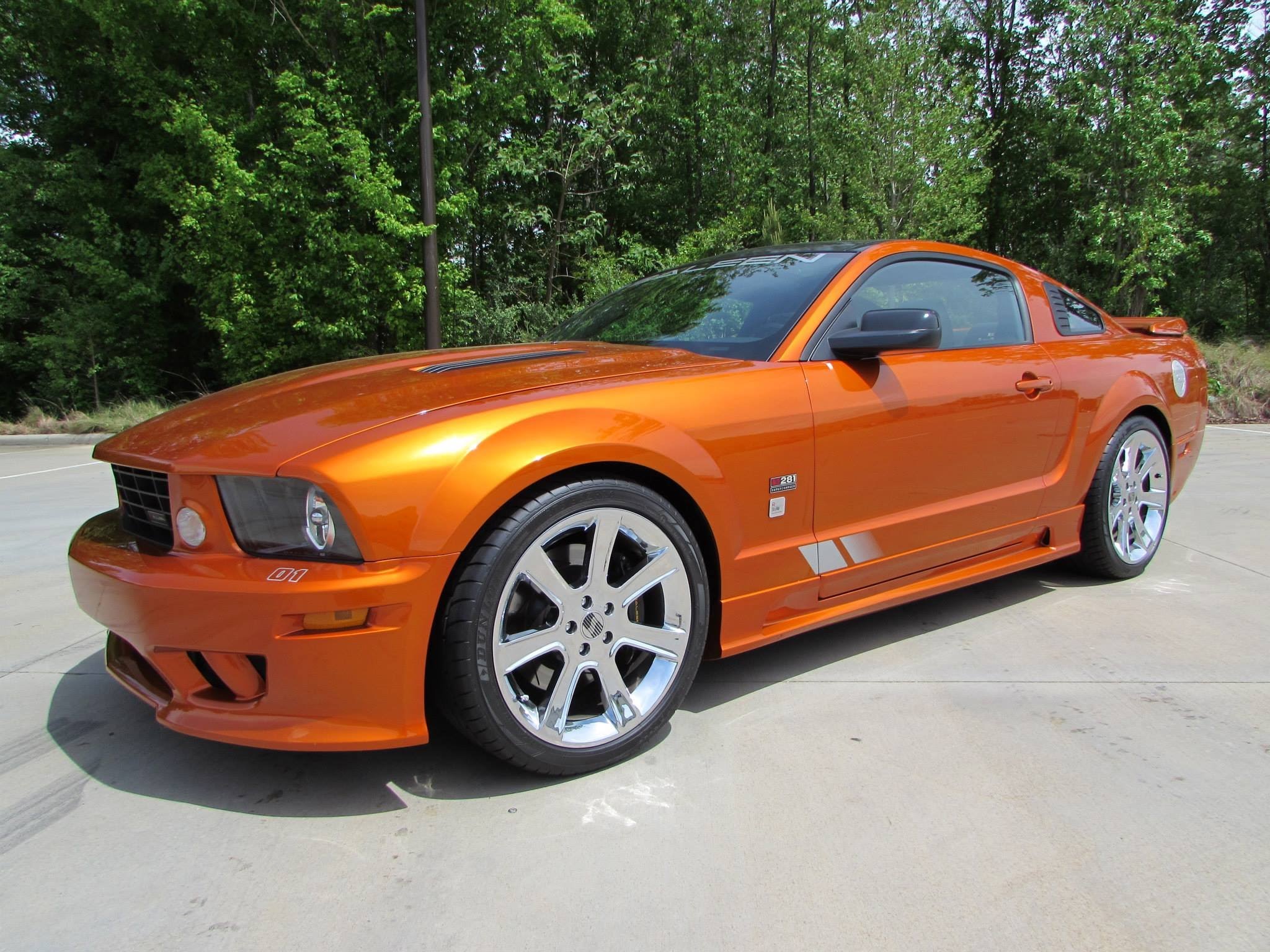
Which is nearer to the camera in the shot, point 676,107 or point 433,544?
point 433,544

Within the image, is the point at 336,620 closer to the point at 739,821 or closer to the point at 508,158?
the point at 739,821

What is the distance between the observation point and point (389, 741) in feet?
6.57

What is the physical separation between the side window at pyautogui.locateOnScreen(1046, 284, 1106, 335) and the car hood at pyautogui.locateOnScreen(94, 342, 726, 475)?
184cm

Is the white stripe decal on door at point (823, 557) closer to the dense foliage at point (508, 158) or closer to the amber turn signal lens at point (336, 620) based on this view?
the amber turn signal lens at point (336, 620)

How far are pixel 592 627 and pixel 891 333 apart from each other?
4.22ft

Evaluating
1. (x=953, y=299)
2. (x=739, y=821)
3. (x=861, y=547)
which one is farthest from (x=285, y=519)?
(x=953, y=299)

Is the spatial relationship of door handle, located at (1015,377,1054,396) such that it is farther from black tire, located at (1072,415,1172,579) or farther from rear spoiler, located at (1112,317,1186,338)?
rear spoiler, located at (1112,317,1186,338)

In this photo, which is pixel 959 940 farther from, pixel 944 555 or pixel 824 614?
pixel 944 555

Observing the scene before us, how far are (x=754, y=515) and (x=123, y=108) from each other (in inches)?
734

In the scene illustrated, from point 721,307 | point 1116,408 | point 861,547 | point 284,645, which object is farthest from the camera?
point 1116,408

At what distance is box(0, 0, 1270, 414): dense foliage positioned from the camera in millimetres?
12742

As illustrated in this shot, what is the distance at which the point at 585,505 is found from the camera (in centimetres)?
218

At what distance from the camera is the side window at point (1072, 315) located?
3658 mm

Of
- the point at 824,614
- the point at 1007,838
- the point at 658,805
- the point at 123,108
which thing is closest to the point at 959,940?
the point at 1007,838
